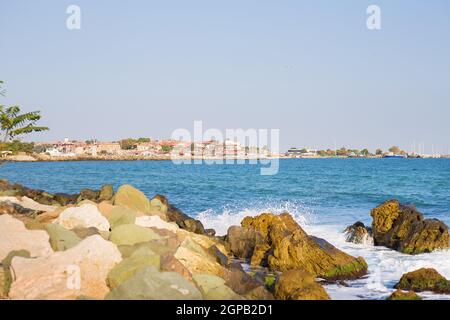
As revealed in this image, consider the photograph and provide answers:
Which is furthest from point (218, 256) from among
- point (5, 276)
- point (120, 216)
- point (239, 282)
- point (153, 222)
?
point (5, 276)

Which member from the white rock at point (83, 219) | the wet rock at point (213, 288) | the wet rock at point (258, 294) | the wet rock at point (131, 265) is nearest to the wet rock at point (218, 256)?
the white rock at point (83, 219)

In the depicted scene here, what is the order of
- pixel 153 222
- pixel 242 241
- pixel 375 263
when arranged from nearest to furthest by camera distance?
pixel 153 222 < pixel 375 263 < pixel 242 241

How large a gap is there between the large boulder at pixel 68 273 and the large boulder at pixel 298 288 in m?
2.70

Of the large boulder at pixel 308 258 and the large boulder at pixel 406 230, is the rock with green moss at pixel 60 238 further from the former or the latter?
the large boulder at pixel 406 230

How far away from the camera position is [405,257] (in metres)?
15.2

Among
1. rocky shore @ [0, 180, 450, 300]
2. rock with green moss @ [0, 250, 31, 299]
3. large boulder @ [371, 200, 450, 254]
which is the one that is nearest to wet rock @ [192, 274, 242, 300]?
rocky shore @ [0, 180, 450, 300]

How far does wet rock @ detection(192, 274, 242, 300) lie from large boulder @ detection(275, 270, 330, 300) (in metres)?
0.95

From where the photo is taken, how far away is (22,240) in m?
10.5

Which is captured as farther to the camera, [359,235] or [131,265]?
[359,235]

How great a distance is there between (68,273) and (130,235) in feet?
7.79

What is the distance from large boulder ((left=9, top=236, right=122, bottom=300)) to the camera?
339 inches

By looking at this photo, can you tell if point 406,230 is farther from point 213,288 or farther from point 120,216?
point 213,288
